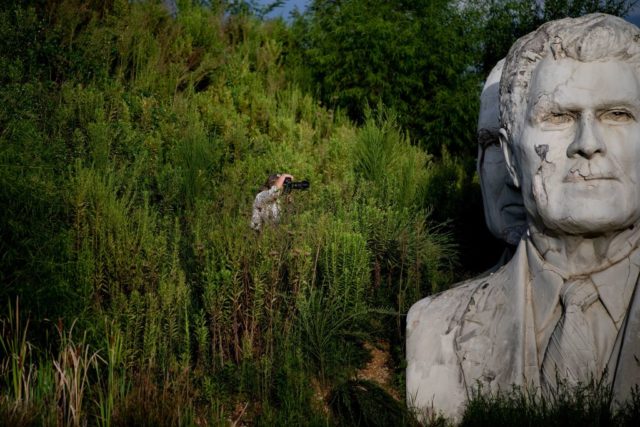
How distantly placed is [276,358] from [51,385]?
4.35ft

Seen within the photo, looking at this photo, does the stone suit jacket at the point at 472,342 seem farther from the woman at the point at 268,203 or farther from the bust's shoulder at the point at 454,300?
the woman at the point at 268,203

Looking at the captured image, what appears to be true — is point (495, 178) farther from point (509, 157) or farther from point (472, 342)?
point (472, 342)

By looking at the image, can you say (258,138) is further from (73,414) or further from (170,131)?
(73,414)

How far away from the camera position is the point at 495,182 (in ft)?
17.7

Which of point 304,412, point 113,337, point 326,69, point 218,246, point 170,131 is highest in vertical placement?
point 326,69

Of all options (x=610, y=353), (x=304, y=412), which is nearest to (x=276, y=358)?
(x=304, y=412)

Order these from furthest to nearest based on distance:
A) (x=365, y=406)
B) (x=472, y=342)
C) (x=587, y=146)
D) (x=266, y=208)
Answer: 1. (x=266, y=208)
2. (x=365, y=406)
3. (x=472, y=342)
4. (x=587, y=146)

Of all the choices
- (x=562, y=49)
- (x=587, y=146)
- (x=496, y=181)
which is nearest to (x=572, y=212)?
(x=587, y=146)

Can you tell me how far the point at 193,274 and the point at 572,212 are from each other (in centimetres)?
255

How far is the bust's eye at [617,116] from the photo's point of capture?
13.5 feet

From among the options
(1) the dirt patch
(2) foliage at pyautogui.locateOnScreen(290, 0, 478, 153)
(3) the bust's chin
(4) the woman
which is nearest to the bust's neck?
(3) the bust's chin

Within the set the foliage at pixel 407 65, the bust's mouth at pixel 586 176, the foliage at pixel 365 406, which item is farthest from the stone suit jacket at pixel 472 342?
the foliage at pixel 407 65

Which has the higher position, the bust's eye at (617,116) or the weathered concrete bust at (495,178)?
the bust's eye at (617,116)

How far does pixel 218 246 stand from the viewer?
565 cm
